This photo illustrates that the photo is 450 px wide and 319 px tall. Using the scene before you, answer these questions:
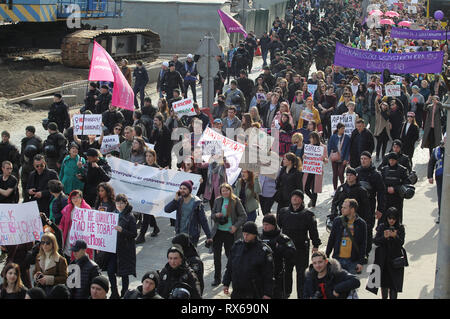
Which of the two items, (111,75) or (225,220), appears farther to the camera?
(111,75)

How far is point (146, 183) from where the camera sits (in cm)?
1345

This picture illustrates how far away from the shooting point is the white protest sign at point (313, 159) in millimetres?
14550

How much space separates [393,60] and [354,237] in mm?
7051

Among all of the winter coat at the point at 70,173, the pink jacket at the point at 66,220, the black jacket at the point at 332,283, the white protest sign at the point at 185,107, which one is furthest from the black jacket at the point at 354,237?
the white protest sign at the point at 185,107

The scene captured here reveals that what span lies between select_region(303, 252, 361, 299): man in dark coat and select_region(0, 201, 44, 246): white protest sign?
13.1 feet

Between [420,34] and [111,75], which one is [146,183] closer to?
[111,75]

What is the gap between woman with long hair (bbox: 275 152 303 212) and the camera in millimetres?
12664

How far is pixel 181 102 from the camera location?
17156 mm

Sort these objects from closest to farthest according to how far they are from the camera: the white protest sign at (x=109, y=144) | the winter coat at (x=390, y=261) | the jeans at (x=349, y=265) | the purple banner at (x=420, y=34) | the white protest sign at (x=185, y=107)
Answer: the winter coat at (x=390, y=261), the jeans at (x=349, y=265), the white protest sign at (x=109, y=144), the white protest sign at (x=185, y=107), the purple banner at (x=420, y=34)

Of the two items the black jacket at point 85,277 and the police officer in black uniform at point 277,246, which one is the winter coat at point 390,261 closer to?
the police officer in black uniform at point 277,246

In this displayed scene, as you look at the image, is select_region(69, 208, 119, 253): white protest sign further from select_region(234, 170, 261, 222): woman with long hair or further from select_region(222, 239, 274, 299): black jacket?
select_region(234, 170, 261, 222): woman with long hair

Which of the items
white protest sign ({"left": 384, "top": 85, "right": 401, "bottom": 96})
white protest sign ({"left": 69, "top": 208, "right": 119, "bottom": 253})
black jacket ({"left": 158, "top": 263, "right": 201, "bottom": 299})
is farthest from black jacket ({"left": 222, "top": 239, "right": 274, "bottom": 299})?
white protest sign ({"left": 384, "top": 85, "right": 401, "bottom": 96})

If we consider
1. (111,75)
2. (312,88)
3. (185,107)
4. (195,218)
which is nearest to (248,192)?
(195,218)

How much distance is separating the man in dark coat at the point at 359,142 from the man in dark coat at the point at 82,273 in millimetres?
7146
